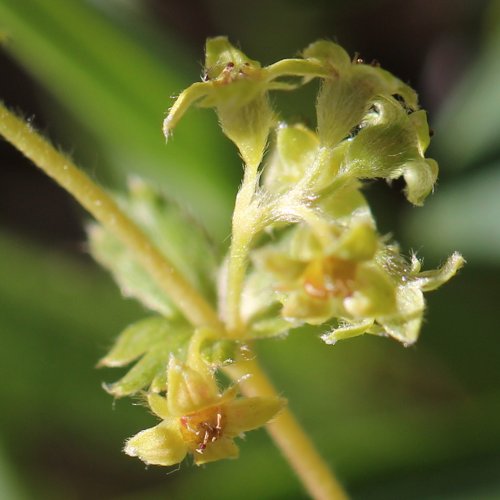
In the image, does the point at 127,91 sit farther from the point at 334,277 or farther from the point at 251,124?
the point at 334,277

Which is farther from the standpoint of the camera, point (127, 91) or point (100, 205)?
point (127, 91)

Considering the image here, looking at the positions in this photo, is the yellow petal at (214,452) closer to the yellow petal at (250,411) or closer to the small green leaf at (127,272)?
the yellow petal at (250,411)

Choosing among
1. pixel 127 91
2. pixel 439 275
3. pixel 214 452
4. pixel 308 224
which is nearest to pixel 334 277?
pixel 308 224

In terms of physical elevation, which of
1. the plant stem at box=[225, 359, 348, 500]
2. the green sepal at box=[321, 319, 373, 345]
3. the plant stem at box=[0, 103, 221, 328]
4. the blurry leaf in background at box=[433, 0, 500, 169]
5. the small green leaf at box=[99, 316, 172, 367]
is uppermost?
the blurry leaf in background at box=[433, 0, 500, 169]

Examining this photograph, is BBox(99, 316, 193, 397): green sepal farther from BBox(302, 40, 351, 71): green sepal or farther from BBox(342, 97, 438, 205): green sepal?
BBox(302, 40, 351, 71): green sepal

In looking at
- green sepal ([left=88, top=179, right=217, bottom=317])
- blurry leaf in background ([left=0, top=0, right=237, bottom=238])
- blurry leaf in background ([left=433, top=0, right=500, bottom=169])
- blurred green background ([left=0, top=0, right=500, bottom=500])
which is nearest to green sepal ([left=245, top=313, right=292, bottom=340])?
green sepal ([left=88, top=179, right=217, bottom=317])

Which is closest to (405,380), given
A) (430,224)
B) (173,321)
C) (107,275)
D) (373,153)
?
(430,224)
